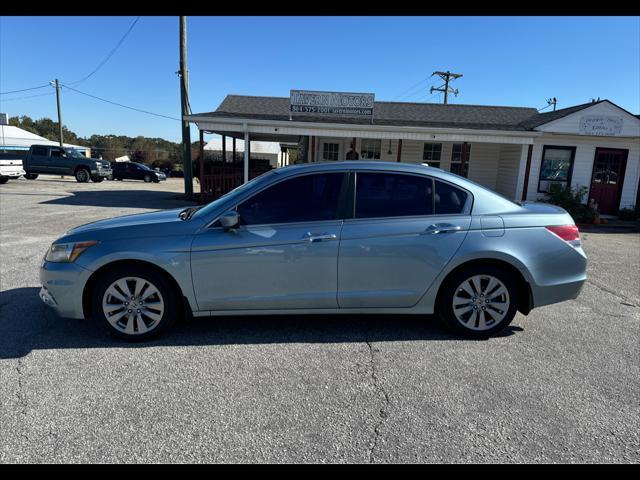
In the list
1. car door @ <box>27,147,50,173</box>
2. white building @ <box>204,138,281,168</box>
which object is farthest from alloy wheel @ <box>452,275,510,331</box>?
white building @ <box>204,138,281,168</box>

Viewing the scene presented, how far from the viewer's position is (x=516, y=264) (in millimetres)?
3799

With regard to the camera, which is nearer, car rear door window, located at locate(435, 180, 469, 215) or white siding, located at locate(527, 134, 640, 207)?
car rear door window, located at locate(435, 180, 469, 215)

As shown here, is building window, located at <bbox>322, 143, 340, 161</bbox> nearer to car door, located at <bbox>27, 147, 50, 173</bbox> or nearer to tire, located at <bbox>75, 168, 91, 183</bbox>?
tire, located at <bbox>75, 168, 91, 183</bbox>

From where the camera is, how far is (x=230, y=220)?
11.7ft

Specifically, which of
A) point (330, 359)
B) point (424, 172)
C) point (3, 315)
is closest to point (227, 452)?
point (330, 359)

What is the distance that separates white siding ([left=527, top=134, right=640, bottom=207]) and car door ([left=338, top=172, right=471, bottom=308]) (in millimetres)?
12408

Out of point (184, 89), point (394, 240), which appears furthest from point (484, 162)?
point (394, 240)

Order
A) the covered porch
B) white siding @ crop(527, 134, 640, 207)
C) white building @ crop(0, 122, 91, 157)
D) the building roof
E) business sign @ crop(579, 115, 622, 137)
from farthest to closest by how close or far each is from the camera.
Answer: white building @ crop(0, 122, 91, 157) < the building roof < white siding @ crop(527, 134, 640, 207) < the covered porch < business sign @ crop(579, 115, 622, 137)

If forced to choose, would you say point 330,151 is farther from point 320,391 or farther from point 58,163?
point 58,163

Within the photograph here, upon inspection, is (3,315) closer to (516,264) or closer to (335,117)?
(516,264)

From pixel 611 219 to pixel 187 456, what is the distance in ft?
53.7

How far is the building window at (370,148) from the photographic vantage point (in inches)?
660

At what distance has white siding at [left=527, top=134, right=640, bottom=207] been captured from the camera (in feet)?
46.3

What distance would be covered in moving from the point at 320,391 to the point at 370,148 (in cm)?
1486
